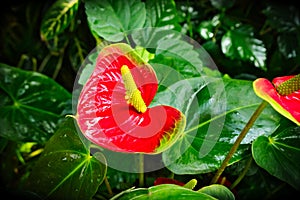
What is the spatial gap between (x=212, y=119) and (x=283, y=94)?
0.18 meters

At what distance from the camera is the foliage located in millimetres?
788

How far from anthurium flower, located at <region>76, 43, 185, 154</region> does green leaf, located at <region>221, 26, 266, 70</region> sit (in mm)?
397

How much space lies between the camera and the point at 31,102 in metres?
1.03

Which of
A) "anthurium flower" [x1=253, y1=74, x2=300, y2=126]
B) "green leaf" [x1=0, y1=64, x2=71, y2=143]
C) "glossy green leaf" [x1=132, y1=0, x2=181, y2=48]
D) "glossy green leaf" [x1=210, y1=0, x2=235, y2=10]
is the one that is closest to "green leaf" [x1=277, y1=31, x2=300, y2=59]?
"glossy green leaf" [x1=210, y1=0, x2=235, y2=10]

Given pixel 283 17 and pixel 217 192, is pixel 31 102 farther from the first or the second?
pixel 283 17

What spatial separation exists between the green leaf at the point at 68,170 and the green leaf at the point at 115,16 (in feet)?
0.75

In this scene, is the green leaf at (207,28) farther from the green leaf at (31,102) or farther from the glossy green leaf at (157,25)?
the green leaf at (31,102)

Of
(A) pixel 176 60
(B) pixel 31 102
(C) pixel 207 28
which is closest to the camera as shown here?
(A) pixel 176 60

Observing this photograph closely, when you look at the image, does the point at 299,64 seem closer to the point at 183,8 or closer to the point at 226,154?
the point at 183,8

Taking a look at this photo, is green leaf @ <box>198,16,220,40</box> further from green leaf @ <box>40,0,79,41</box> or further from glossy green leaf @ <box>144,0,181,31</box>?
green leaf @ <box>40,0,79,41</box>

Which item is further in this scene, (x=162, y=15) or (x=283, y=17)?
(x=283, y=17)

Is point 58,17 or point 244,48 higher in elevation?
point 58,17

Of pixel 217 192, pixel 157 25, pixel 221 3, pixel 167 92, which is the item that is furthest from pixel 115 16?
pixel 217 192

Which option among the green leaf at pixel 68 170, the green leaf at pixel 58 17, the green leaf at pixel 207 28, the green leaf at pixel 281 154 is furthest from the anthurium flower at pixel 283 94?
the green leaf at pixel 58 17
